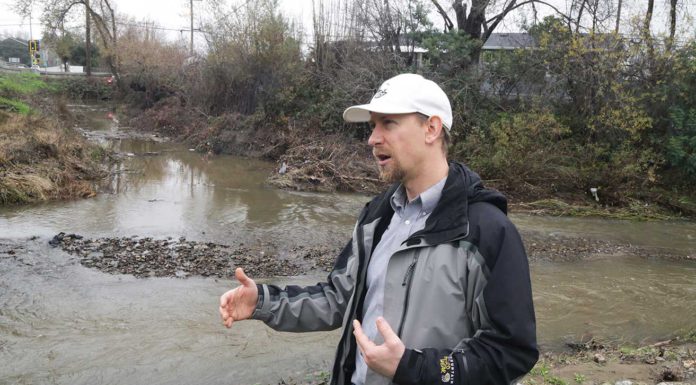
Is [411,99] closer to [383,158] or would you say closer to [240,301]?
[383,158]

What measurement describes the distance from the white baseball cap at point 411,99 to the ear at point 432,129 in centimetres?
2

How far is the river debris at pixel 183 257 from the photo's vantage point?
7.91m

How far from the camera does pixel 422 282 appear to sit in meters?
1.78

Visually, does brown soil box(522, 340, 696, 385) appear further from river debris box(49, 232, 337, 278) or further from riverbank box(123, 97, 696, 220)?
riverbank box(123, 97, 696, 220)

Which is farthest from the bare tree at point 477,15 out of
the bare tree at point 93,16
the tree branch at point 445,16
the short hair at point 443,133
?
the bare tree at point 93,16

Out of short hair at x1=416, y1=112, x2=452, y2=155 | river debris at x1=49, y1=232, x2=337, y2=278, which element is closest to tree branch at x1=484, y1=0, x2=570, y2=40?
river debris at x1=49, y1=232, x2=337, y2=278

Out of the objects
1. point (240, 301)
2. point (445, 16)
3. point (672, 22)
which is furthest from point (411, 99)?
point (445, 16)

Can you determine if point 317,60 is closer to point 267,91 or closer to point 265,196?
point 267,91

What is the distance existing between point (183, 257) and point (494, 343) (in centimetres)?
745

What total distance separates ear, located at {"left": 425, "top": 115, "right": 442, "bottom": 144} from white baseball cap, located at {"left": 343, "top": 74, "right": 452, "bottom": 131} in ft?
0.07

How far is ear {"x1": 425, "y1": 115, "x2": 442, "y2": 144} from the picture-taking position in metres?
1.97

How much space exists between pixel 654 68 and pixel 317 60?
11.4 meters

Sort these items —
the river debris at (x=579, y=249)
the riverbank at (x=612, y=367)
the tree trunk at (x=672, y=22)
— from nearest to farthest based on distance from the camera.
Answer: the riverbank at (x=612, y=367) → the river debris at (x=579, y=249) → the tree trunk at (x=672, y=22)

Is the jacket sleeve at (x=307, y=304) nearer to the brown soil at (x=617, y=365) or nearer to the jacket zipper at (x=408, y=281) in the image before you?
the jacket zipper at (x=408, y=281)
